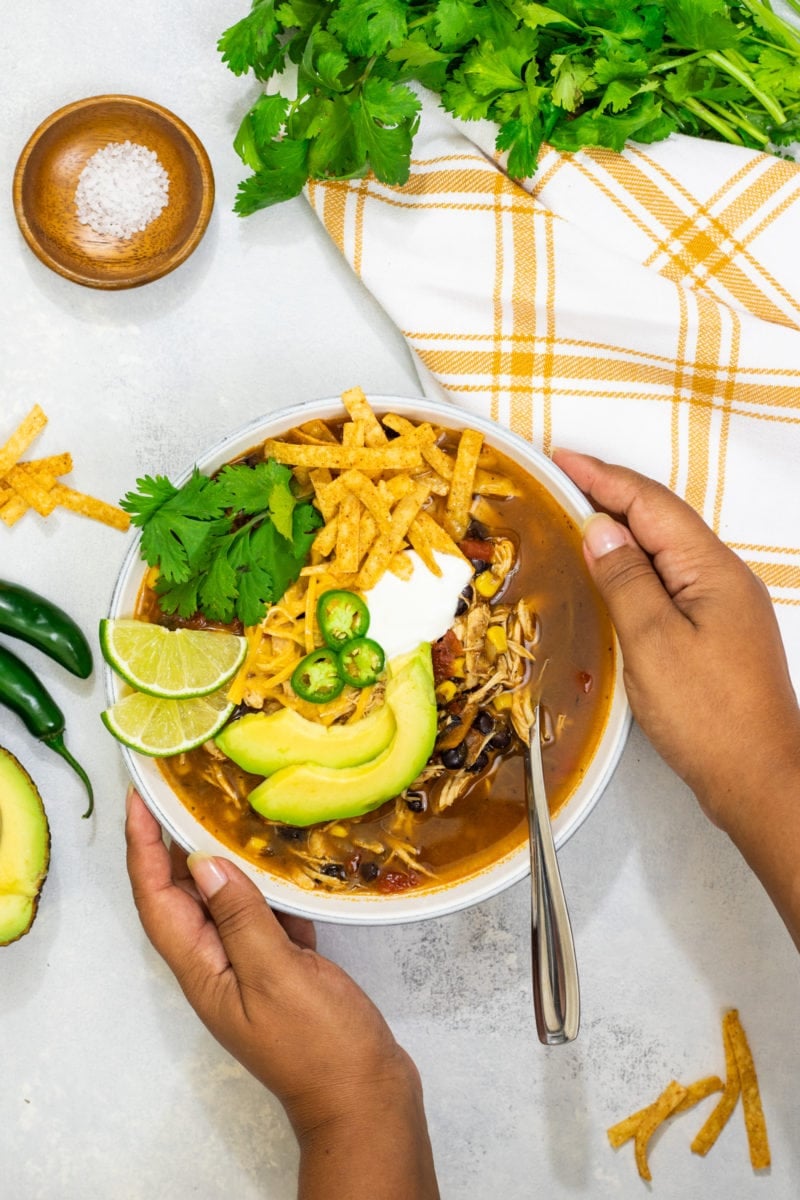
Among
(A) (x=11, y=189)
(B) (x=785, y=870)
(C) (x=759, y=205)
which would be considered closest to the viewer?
(B) (x=785, y=870)

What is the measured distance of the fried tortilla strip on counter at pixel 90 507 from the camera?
2748 mm

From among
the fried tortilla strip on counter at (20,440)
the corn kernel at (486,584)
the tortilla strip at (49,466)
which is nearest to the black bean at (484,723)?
the corn kernel at (486,584)

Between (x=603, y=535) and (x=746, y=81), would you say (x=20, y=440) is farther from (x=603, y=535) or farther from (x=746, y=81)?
(x=746, y=81)

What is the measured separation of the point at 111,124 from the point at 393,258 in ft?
2.74

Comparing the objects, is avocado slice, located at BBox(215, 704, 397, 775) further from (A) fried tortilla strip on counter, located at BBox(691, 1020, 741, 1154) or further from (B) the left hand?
(A) fried tortilla strip on counter, located at BBox(691, 1020, 741, 1154)

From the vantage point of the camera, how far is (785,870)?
2.33 metres

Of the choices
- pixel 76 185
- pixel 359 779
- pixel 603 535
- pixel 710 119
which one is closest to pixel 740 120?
pixel 710 119

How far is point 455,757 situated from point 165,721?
0.71 metres

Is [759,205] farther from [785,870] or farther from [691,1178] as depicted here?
[691,1178]

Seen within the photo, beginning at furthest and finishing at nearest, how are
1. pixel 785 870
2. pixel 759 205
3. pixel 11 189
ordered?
pixel 11 189, pixel 759 205, pixel 785 870

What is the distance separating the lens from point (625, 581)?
2.40 meters

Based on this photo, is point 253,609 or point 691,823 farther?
point 691,823

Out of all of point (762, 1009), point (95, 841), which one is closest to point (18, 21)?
Result: point (95, 841)

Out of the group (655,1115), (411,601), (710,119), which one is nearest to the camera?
(411,601)
